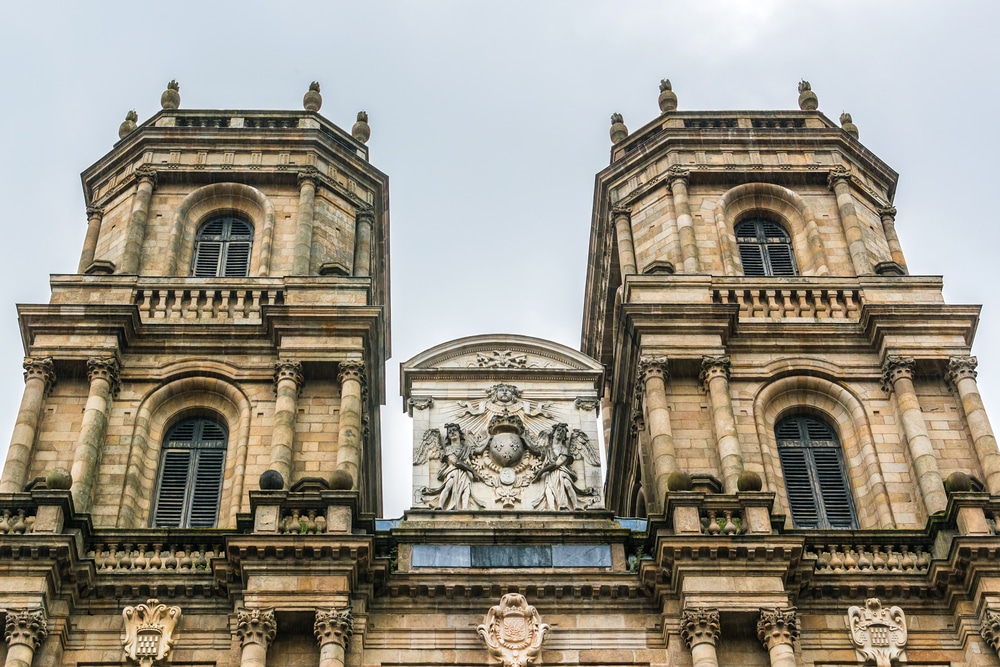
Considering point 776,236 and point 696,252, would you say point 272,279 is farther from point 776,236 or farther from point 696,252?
point 776,236

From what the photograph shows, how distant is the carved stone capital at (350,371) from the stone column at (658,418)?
5.22 metres

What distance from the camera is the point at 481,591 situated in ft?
89.0

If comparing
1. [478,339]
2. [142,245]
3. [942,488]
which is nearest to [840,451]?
[942,488]

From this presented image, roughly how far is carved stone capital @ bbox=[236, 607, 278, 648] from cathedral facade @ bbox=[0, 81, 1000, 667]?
54 millimetres

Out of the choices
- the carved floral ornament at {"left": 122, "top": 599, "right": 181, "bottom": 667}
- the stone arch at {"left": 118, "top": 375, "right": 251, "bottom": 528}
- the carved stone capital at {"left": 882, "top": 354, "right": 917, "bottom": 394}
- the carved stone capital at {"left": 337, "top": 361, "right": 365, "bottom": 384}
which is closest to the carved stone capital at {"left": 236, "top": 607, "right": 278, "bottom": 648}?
the carved floral ornament at {"left": 122, "top": 599, "right": 181, "bottom": 667}

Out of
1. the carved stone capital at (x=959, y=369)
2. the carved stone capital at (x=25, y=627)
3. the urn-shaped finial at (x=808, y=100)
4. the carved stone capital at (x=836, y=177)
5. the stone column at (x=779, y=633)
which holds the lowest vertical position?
the stone column at (x=779, y=633)

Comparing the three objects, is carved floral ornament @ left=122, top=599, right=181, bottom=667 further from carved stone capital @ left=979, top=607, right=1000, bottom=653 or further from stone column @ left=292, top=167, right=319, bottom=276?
carved stone capital @ left=979, top=607, right=1000, bottom=653

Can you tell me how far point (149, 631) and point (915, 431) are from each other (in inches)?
541

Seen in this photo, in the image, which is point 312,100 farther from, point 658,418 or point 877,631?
point 877,631

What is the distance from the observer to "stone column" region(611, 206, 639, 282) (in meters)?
36.4

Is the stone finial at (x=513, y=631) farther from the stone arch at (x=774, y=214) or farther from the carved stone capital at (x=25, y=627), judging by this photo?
the stone arch at (x=774, y=214)

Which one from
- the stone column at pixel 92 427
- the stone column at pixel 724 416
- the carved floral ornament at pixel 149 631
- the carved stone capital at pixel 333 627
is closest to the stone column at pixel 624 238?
the stone column at pixel 724 416

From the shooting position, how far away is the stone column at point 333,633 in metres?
25.4

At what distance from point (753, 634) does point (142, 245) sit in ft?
51.7
